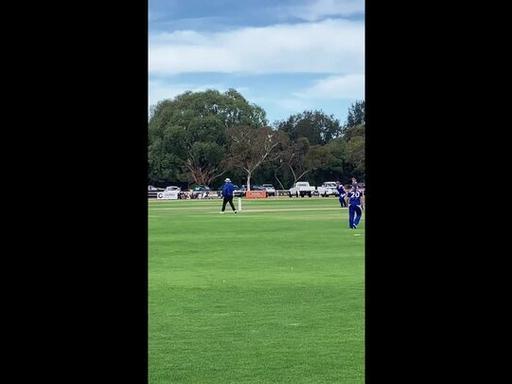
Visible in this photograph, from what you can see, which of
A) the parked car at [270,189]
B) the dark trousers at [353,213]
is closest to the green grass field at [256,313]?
the dark trousers at [353,213]

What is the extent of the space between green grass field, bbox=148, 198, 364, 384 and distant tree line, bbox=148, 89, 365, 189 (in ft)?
139

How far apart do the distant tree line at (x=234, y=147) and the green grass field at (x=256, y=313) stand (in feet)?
139

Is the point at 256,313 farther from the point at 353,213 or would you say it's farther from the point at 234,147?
the point at 234,147

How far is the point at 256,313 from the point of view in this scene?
8352 mm

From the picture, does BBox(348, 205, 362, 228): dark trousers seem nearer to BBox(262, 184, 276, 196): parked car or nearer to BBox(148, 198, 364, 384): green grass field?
BBox(148, 198, 364, 384): green grass field

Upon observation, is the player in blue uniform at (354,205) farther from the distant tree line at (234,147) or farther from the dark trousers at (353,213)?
the distant tree line at (234,147)

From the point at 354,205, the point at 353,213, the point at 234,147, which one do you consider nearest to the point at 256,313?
the point at 354,205

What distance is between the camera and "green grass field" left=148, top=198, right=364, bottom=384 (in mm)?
6035

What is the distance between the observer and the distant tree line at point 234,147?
59.9 m
